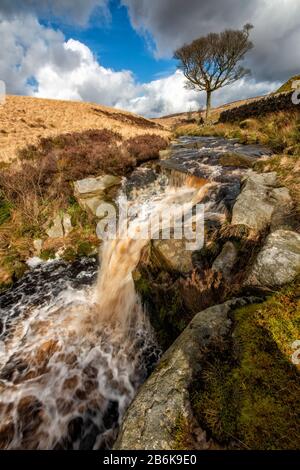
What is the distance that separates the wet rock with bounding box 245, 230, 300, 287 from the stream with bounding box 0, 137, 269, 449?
2243mm

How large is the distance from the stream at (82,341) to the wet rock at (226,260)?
1.16m

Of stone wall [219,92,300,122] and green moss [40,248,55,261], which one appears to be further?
stone wall [219,92,300,122]

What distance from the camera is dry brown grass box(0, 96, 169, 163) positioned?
640 inches

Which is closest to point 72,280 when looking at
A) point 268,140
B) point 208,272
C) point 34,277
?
point 34,277

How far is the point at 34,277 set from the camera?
6949 mm

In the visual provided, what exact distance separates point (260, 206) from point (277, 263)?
2.26m

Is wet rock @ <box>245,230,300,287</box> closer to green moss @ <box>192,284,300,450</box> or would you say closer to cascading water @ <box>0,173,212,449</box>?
green moss @ <box>192,284,300,450</box>

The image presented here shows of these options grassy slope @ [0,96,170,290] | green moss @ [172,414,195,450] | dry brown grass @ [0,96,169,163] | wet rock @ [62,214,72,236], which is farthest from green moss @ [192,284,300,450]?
dry brown grass @ [0,96,169,163]

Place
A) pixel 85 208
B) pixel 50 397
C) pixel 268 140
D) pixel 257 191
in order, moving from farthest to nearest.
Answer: pixel 268 140
pixel 85 208
pixel 257 191
pixel 50 397

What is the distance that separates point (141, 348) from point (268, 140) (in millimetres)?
11533

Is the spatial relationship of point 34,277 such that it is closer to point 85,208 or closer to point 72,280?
point 72,280

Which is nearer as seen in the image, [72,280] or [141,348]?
[141,348]

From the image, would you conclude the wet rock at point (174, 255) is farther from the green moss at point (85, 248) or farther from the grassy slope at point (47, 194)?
the grassy slope at point (47, 194)

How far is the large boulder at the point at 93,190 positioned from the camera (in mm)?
8562
